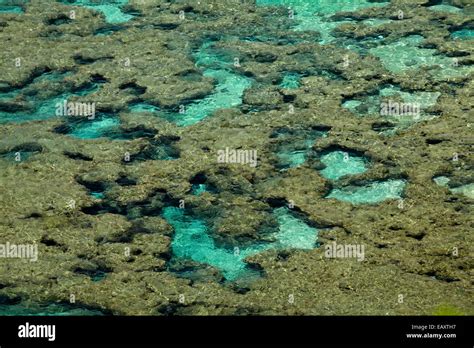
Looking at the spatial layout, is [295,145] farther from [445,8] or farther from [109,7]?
[109,7]

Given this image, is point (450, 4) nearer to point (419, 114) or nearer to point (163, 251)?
point (419, 114)

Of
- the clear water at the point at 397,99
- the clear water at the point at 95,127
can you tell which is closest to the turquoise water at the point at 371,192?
the clear water at the point at 397,99

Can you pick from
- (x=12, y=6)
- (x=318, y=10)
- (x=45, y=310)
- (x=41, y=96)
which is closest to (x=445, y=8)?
(x=318, y=10)

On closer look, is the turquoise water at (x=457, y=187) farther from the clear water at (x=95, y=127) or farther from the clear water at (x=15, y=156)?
the clear water at (x=15, y=156)

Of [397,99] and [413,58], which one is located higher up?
[413,58]

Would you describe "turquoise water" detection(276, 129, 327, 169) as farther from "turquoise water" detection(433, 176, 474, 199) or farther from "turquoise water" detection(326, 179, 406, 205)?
"turquoise water" detection(433, 176, 474, 199)
